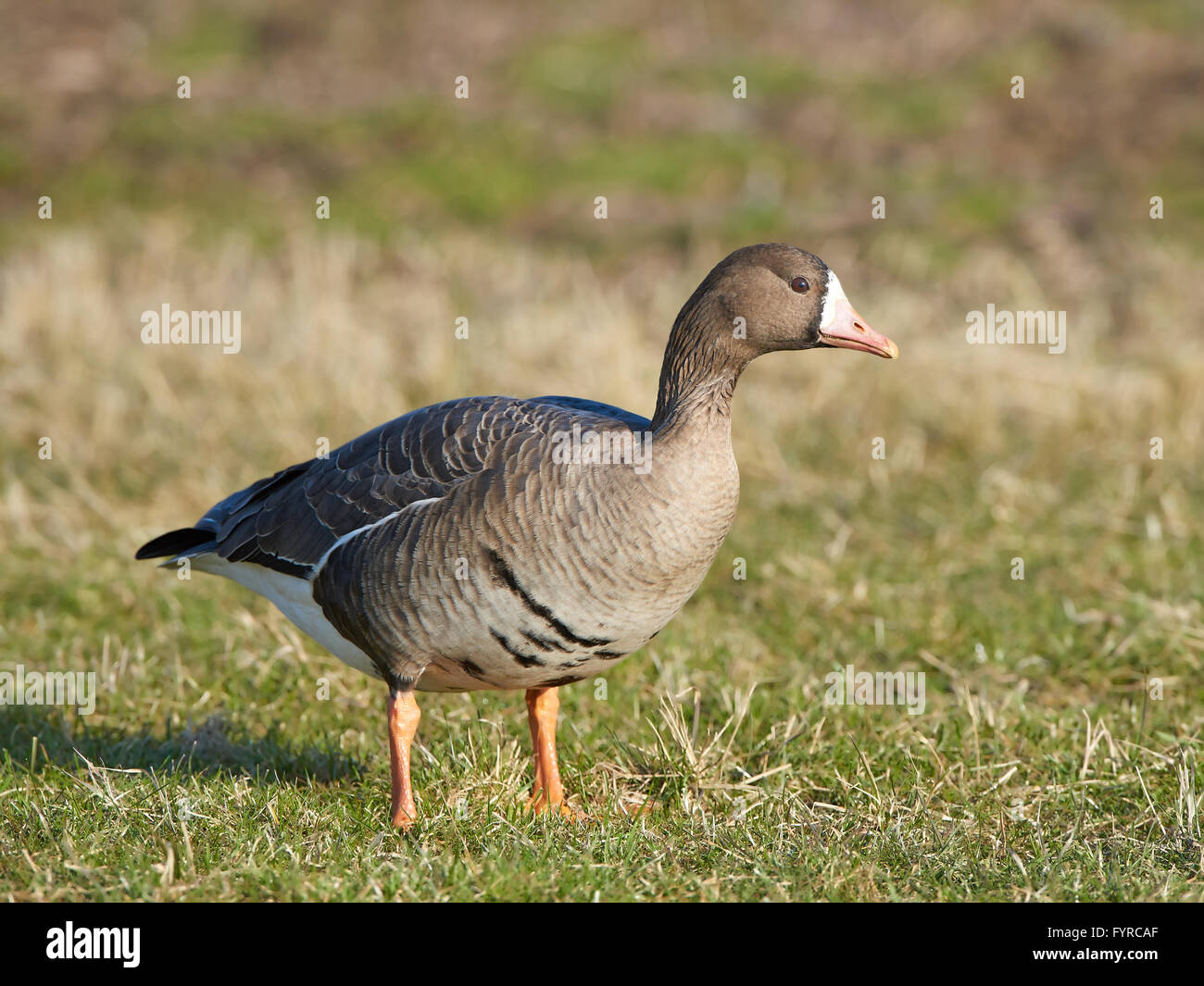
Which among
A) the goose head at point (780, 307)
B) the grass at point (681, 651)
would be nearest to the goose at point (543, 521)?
the goose head at point (780, 307)

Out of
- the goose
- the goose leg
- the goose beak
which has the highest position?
the goose beak

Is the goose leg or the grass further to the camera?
the goose leg

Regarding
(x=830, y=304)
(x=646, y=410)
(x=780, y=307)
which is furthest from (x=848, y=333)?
(x=646, y=410)

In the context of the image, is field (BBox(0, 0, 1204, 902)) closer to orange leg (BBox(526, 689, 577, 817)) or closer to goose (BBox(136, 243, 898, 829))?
orange leg (BBox(526, 689, 577, 817))

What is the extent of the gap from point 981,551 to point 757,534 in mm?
1302

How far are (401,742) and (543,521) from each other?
1009mm

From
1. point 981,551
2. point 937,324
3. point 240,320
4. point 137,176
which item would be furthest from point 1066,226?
point 137,176

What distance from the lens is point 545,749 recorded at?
5000mm

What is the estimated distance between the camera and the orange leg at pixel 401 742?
4.64m

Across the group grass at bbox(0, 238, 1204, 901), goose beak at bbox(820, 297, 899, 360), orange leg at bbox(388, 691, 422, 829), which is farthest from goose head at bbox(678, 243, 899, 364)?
orange leg at bbox(388, 691, 422, 829)

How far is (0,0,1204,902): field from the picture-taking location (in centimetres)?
454

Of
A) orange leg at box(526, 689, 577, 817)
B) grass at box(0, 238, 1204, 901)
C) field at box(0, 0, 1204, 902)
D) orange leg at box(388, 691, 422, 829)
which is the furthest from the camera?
orange leg at box(526, 689, 577, 817)

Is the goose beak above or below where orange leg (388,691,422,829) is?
above
